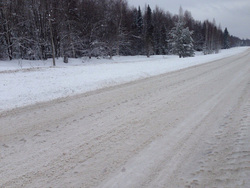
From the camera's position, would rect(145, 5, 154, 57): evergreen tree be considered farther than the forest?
Yes

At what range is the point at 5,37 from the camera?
26.2m

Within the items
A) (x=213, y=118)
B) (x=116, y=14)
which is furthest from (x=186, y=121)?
(x=116, y=14)

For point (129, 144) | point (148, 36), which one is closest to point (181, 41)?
point (148, 36)

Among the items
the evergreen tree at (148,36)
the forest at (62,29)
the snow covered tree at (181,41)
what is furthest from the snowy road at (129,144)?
the evergreen tree at (148,36)

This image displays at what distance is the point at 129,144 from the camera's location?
316cm

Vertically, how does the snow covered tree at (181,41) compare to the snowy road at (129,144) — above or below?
above

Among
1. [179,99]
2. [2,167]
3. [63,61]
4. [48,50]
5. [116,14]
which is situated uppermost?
[116,14]

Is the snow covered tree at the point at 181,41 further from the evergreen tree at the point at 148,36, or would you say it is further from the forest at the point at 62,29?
the forest at the point at 62,29

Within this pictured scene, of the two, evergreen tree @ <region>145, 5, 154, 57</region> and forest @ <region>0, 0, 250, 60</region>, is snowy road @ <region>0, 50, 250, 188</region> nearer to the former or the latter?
forest @ <region>0, 0, 250, 60</region>

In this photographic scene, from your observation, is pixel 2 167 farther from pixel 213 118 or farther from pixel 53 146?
pixel 213 118

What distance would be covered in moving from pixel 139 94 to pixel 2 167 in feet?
15.5

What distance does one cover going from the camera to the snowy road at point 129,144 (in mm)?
2357

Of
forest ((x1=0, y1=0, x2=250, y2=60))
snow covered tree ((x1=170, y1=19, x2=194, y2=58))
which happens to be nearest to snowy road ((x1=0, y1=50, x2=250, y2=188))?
forest ((x1=0, y1=0, x2=250, y2=60))

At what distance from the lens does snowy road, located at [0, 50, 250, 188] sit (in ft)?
7.73
